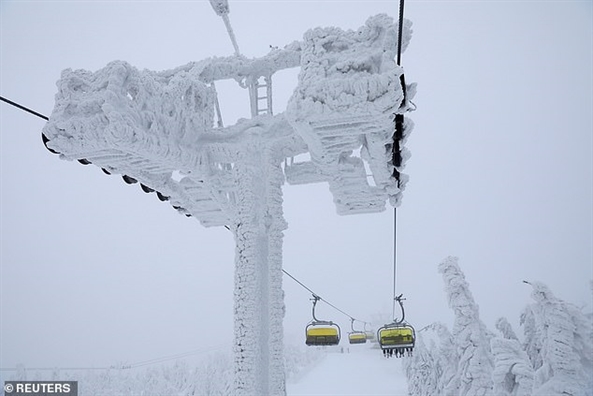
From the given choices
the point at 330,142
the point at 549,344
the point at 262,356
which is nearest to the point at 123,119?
the point at 330,142

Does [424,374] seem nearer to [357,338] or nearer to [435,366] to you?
[435,366]

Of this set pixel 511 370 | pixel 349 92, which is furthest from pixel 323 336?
pixel 349 92

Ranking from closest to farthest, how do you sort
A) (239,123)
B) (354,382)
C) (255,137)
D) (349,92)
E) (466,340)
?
(349,92), (255,137), (239,123), (466,340), (354,382)

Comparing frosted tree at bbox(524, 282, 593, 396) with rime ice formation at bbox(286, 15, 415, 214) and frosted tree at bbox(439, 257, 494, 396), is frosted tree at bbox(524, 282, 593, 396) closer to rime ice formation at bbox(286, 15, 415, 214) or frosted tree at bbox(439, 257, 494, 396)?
frosted tree at bbox(439, 257, 494, 396)

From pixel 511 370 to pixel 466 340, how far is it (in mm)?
2561

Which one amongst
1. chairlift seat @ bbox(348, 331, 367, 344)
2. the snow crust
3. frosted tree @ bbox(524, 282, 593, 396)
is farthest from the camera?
chairlift seat @ bbox(348, 331, 367, 344)

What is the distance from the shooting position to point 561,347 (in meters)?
9.72

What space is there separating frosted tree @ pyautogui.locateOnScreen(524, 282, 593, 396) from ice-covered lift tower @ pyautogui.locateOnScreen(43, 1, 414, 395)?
5.41 metres

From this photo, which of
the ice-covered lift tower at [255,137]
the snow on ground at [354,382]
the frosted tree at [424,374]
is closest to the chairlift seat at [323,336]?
the ice-covered lift tower at [255,137]

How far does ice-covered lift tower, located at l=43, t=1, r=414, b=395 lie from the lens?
5.09 m

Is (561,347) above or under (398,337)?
under

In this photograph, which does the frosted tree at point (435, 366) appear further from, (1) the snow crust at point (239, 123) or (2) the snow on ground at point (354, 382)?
(1) the snow crust at point (239, 123)

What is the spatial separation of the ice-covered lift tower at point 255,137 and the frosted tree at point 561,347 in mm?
5410

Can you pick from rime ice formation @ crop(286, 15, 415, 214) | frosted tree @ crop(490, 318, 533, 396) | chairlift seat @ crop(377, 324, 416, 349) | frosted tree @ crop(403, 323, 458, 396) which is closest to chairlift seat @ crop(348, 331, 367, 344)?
frosted tree @ crop(403, 323, 458, 396)
